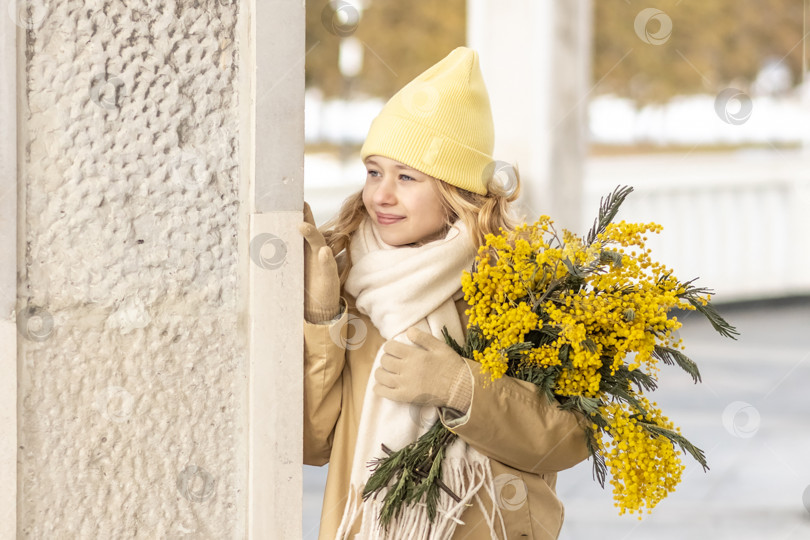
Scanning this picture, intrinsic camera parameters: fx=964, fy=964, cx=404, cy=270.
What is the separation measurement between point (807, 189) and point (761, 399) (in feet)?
15.9

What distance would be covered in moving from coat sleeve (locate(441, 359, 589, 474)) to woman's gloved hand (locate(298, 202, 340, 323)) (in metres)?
0.31

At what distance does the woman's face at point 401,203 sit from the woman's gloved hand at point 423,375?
263 millimetres

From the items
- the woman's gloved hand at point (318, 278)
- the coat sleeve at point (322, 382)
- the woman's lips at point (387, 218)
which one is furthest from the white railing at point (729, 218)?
the woman's gloved hand at point (318, 278)

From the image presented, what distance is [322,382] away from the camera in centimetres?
197

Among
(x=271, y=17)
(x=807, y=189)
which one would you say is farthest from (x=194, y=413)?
(x=807, y=189)

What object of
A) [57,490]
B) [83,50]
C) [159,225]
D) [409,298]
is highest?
[83,50]

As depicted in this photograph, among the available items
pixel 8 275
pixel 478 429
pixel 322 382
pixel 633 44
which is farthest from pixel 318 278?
pixel 633 44

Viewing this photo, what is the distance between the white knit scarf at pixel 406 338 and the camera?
6.41 feet

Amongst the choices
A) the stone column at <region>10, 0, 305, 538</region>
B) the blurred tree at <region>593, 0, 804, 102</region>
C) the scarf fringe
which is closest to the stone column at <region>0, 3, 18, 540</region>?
the stone column at <region>10, 0, 305, 538</region>

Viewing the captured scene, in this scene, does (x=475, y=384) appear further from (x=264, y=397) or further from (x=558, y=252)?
(x=264, y=397)

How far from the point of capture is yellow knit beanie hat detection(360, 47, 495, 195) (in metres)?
2.10

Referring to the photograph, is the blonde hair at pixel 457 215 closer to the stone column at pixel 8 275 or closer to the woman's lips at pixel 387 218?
the woman's lips at pixel 387 218

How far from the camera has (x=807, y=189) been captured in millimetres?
10875

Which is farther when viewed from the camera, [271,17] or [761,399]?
[761,399]
